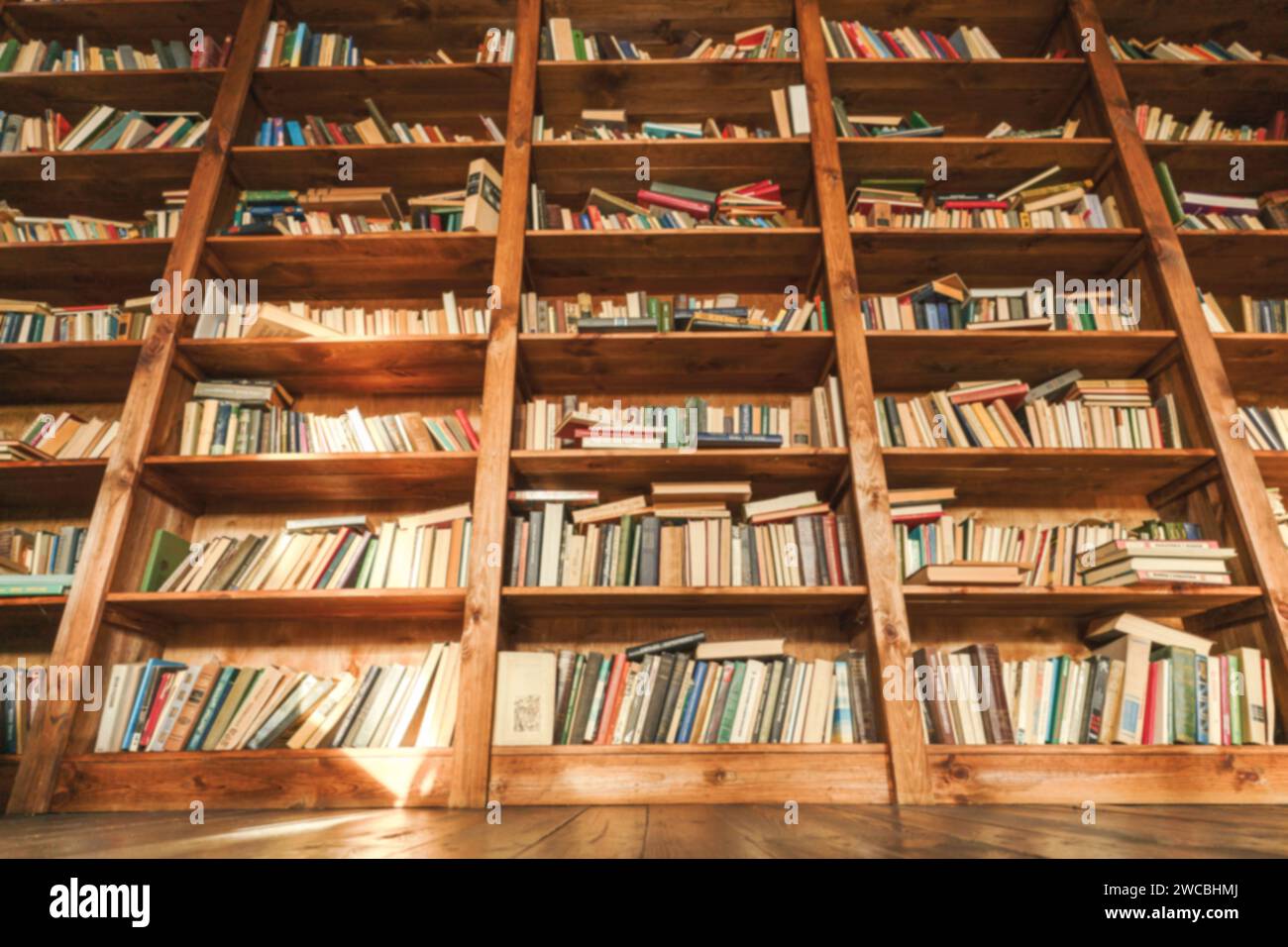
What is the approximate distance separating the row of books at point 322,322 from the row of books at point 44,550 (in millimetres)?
748

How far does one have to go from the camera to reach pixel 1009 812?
1.44 m

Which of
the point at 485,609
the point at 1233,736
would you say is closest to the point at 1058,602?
the point at 1233,736

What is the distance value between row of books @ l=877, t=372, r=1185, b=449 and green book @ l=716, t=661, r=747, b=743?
0.84 metres

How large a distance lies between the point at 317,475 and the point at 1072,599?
231 cm

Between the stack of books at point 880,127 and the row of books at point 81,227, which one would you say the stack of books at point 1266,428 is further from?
the row of books at point 81,227

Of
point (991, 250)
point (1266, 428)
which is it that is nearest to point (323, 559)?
point (991, 250)

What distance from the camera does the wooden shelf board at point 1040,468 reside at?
2172 mm

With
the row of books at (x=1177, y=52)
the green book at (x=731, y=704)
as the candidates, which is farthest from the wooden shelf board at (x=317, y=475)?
the row of books at (x=1177, y=52)

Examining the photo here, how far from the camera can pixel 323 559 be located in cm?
217

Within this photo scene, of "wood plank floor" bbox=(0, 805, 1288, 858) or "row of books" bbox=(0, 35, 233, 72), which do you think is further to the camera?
"row of books" bbox=(0, 35, 233, 72)

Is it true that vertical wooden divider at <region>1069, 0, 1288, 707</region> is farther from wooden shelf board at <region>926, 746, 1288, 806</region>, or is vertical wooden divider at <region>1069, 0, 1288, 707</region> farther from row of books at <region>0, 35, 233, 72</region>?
row of books at <region>0, 35, 233, 72</region>

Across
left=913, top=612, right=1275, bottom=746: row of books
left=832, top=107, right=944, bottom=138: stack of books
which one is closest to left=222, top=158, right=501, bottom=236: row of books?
left=832, top=107, right=944, bottom=138: stack of books

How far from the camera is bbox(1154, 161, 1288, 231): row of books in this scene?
260 centimetres

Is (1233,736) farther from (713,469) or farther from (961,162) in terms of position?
(961,162)
